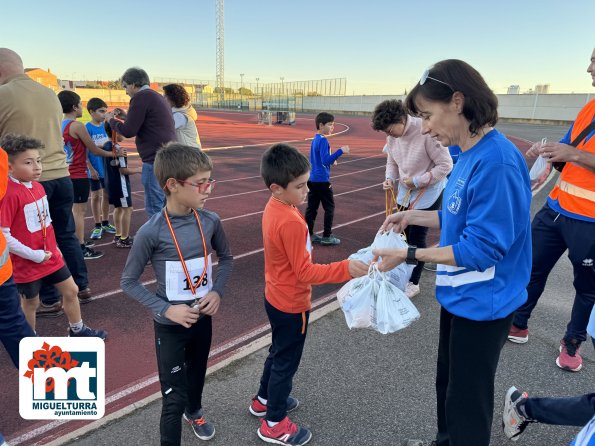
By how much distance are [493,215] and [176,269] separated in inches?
62.9

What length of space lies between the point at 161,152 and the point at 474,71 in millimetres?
1635

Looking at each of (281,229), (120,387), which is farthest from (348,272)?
(120,387)

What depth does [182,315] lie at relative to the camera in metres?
2.06

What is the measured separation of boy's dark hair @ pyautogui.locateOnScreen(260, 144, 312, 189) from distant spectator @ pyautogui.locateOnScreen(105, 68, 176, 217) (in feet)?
9.98

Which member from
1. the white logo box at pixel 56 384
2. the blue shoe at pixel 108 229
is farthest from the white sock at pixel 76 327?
the blue shoe at pixel 108 229

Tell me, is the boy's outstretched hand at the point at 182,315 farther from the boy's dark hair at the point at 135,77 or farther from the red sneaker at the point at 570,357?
the boy's dark hair at the point at 135,77

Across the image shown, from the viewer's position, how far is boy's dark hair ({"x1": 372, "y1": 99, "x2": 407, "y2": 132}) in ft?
12.5

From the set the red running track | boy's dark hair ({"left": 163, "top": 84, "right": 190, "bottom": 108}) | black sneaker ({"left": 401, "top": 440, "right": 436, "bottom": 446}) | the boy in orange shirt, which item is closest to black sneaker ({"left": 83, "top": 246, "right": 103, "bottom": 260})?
the red running track

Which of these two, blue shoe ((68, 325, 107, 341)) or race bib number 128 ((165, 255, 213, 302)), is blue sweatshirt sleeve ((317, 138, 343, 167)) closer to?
blue shoe ((68, 325, 107, 341))

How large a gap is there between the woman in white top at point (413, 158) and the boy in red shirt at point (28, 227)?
3.05m

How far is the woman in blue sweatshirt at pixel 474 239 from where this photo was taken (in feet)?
5.09

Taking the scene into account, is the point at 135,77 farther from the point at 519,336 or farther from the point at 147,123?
the point at 519,336

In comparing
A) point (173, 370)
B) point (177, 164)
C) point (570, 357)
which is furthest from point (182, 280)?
point (570, 357)

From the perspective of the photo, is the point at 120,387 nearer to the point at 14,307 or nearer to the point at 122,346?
the point at 122,346
